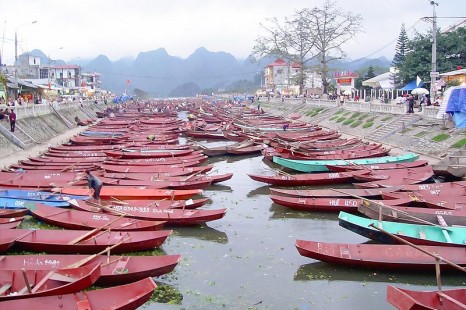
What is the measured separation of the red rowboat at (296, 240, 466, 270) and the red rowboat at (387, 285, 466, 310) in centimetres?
275

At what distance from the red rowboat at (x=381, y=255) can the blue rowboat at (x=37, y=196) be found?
8.41 metres

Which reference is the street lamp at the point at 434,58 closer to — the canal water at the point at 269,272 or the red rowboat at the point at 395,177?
the red rowboat at the point at 395,177

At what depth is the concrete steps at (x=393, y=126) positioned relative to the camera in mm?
31094

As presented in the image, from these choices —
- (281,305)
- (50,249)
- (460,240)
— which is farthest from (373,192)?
(50,249)

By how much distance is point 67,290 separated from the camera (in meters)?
8.64

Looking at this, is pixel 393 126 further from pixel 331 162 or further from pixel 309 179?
pixel 309 179

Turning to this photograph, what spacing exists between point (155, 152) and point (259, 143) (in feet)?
28.2

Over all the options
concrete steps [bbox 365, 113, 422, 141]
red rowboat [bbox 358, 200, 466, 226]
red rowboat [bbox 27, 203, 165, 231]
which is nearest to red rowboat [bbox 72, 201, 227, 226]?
red rowboat [bbox 27, 203, 165, 231]

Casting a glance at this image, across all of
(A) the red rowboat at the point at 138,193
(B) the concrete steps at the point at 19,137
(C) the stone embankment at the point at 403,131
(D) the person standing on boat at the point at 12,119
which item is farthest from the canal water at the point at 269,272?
(D) the person standing on boat at the point at 12,119

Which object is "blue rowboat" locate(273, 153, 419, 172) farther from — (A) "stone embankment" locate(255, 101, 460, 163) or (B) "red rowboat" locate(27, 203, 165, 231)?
(B) "red rowboat" locate(27, 203, 165, 231)

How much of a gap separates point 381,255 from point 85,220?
8198 mm

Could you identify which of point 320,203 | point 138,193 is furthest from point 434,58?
point 138,193

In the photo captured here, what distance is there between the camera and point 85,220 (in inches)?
555

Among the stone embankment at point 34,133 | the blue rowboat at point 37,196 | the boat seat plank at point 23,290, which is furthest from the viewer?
the stone embankment at point 34,133
